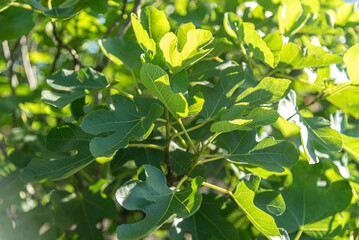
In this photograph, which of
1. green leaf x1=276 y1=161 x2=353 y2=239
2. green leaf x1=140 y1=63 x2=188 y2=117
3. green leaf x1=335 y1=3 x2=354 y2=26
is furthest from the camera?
green leaf x1=335 y1=3 x2=354 y2=26

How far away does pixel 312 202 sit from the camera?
1261 mm

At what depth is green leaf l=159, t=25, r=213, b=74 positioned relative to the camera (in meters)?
0.81

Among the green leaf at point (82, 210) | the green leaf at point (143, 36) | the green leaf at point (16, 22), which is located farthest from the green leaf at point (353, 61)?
the green leaf at point (16, 22)

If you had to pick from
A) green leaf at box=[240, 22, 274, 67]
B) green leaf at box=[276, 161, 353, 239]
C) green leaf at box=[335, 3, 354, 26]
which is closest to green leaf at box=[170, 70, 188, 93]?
green leaf at box=[240, 22, 274, 67]

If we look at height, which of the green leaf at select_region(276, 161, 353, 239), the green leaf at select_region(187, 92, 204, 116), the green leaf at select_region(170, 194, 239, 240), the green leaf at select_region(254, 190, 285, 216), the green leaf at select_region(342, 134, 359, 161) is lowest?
the green leaf at select_region(276, 161, 353, 239)

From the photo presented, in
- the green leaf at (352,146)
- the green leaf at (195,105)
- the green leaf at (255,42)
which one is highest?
the green leaf at (255,42)

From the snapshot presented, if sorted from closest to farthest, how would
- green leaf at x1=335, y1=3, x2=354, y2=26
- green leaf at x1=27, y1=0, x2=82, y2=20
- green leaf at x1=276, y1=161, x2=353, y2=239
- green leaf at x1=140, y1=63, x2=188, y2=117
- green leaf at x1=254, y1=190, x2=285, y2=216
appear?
green leaf at x1=140, y1=63, x2=188, y2=117 → green leaf at x1=254, y1=190, x2=285, y2=216 → green leaf at x1=27, y1=0, x2=82, y2=20 → green leaf at x1=276, y1=161, x2=353, y2=239 → green leaf at x1=335, y1=3, x2=354, y2=26

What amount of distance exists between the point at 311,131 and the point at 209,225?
0.39 meters

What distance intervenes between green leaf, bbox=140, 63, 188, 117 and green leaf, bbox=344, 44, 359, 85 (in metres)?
0.47

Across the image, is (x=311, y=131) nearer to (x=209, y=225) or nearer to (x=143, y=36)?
(x=209, y=225)

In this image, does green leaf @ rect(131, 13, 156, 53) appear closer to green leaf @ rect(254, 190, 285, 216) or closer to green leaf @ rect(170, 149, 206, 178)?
green leaf @ rect(170, 149, 206, 178)

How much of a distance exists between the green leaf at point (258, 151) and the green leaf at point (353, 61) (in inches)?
11.1

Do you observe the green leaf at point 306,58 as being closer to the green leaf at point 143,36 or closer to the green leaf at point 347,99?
the green leaf at point 347,99

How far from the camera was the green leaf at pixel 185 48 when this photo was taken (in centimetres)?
81
